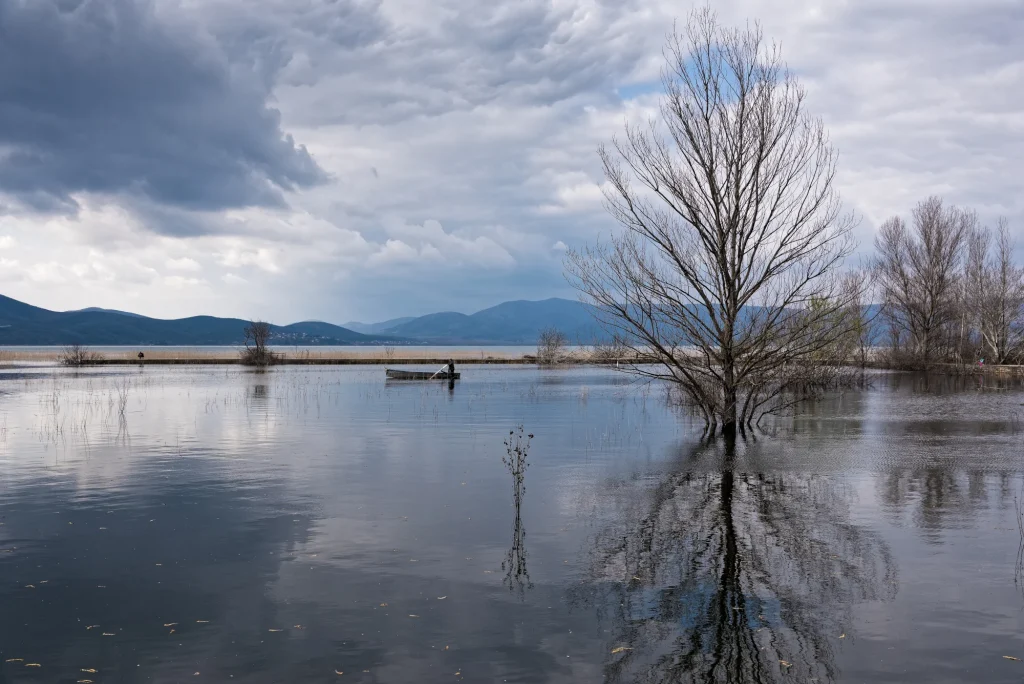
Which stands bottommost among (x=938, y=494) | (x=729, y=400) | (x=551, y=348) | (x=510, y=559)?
(x=510, y=559)

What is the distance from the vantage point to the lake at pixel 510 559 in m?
8.80

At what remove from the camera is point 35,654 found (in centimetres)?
895

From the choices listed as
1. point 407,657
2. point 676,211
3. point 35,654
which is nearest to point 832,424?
point 676,211

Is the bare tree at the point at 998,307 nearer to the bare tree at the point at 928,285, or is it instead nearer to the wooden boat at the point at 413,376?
the bare tree at the point at 928,285

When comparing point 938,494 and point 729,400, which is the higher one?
point 729,400

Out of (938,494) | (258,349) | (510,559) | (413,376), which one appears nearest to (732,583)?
(510,559)

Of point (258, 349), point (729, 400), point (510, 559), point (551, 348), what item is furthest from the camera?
point (551, 348)

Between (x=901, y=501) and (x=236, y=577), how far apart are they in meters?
13.4

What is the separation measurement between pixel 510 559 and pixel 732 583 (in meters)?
3.50

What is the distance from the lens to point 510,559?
12.7 m

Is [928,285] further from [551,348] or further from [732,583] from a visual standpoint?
[732,583]

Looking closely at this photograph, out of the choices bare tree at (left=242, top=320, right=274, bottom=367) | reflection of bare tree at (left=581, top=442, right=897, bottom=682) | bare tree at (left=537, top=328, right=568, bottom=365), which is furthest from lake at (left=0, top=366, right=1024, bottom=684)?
bare tree at (left=537, top=328, right=568, bottom=365)

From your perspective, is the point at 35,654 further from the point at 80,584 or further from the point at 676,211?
the point at 676,211

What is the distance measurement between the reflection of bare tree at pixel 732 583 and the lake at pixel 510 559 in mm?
49
